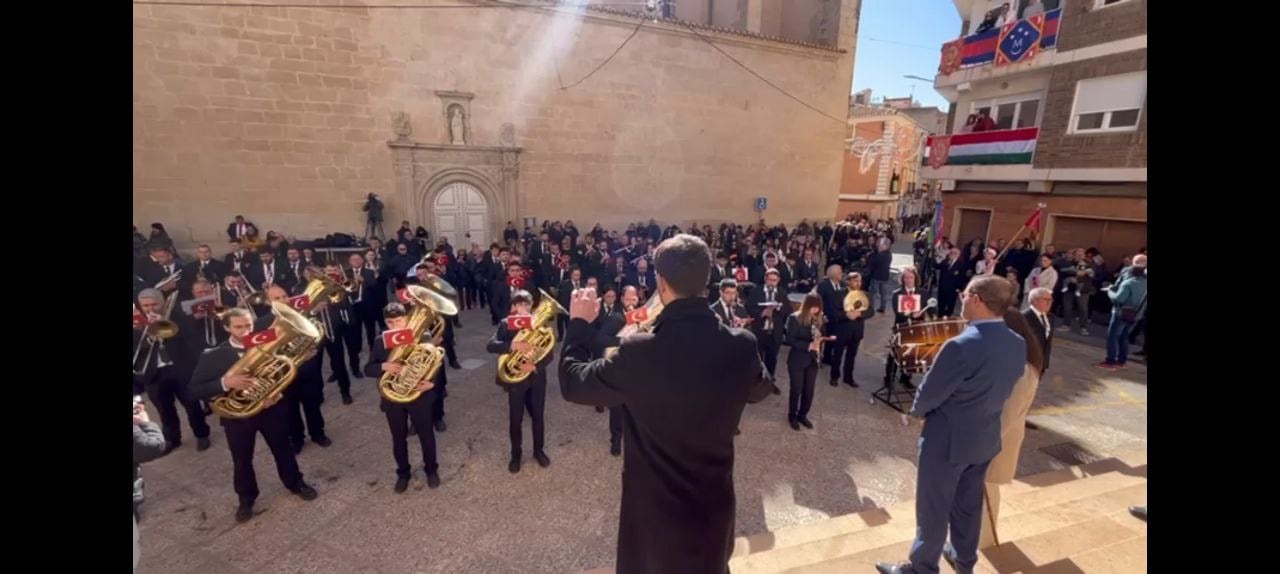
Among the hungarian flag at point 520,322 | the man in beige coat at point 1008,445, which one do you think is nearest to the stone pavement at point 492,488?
the man in beige coat at point 1008,445

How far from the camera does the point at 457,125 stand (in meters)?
15.3

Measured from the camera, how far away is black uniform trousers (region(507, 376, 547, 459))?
4.88 meters

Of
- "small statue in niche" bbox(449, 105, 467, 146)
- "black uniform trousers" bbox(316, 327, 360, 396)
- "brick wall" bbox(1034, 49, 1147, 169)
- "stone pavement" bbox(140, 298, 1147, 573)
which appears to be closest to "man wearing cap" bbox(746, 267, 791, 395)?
"stone pavement" bbox(140, 298, 1147, 573)

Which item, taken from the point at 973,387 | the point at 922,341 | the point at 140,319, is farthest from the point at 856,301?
the point at 140,319

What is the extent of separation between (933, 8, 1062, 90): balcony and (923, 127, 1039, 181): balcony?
181 cm

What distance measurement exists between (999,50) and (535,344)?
17.3m

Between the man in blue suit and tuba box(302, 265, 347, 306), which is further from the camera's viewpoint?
tuba box(302, 265, 347, 306)

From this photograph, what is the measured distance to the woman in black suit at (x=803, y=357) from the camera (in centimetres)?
581

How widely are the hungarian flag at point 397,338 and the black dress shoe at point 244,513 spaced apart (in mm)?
1776

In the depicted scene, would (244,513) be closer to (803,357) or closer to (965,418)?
(965,418)

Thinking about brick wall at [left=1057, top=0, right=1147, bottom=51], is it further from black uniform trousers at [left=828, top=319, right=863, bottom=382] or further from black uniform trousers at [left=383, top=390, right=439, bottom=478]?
black uniform trousers at [left=383, top=390, right=439, bottom=478]

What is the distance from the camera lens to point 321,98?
13.7 metres
